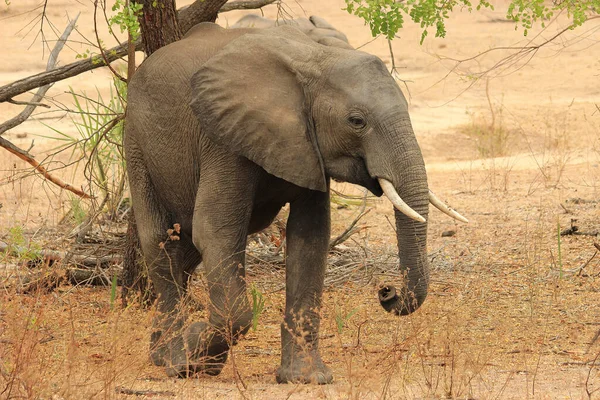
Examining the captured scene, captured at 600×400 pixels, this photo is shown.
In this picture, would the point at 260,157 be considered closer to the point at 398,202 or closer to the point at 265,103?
the point at 265,103

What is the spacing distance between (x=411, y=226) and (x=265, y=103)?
95cm

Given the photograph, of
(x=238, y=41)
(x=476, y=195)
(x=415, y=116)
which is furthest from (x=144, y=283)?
(x=415, y=116)

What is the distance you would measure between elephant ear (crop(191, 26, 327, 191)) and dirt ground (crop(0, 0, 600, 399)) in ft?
2.55

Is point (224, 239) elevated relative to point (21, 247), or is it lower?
elevated

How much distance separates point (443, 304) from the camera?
24.4 ft

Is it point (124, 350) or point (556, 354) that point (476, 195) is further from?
point (124, 350)

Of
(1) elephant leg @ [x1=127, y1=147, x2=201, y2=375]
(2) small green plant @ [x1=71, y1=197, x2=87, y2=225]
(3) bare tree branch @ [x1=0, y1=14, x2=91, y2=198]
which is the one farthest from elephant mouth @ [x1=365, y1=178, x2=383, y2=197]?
(2) small green plant @ [x1=71, y1=197, x2=87, y2=225]

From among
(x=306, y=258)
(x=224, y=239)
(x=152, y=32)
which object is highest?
(x=152, y=32)

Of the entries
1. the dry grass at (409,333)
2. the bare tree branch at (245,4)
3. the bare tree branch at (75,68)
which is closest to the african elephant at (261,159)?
the dry grass at (409,333)

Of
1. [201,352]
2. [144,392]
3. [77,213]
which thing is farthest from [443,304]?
[77,213]

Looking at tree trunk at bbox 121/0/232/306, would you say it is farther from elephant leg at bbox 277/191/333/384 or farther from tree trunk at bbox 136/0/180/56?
elephant leg at bbox 277/191/333/384

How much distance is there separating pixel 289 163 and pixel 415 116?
14.0m

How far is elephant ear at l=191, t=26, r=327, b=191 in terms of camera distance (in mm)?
5285

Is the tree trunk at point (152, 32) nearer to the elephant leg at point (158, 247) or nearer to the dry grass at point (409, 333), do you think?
Answer: the elephant leg at point (158, 247)
